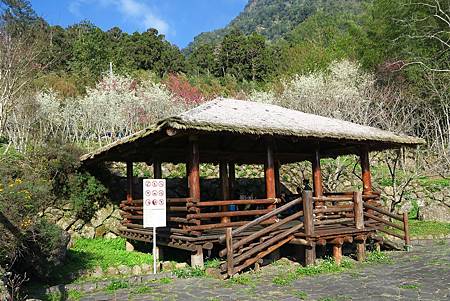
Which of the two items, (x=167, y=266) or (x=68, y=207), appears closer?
(x=167, y=266)

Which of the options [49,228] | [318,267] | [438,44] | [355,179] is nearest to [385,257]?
[318,267]

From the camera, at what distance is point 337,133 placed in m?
9.72

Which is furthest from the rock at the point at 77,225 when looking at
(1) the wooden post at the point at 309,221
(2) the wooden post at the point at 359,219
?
(2) the wooden post at the point at 359,219

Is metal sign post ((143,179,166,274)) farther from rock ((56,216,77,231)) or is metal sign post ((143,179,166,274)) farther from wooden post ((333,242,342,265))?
rock ((56,216,77,231))

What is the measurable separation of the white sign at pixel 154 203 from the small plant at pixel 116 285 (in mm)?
1153

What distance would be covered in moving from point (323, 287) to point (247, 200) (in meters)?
2.73

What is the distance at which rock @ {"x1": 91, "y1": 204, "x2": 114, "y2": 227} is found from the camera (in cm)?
1309

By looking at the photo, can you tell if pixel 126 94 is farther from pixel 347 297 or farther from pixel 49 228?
pixel 347 297

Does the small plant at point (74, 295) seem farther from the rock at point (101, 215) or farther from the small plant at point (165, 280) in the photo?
the rock at point (101, 215)

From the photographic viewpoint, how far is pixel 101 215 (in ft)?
43.6

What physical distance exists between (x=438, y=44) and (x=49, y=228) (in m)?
21.8

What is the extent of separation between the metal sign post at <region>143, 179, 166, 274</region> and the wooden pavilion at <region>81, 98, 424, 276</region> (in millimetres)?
545

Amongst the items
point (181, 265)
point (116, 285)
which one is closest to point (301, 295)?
point (116, 285)

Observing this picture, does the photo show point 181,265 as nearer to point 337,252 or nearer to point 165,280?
point 165,280
